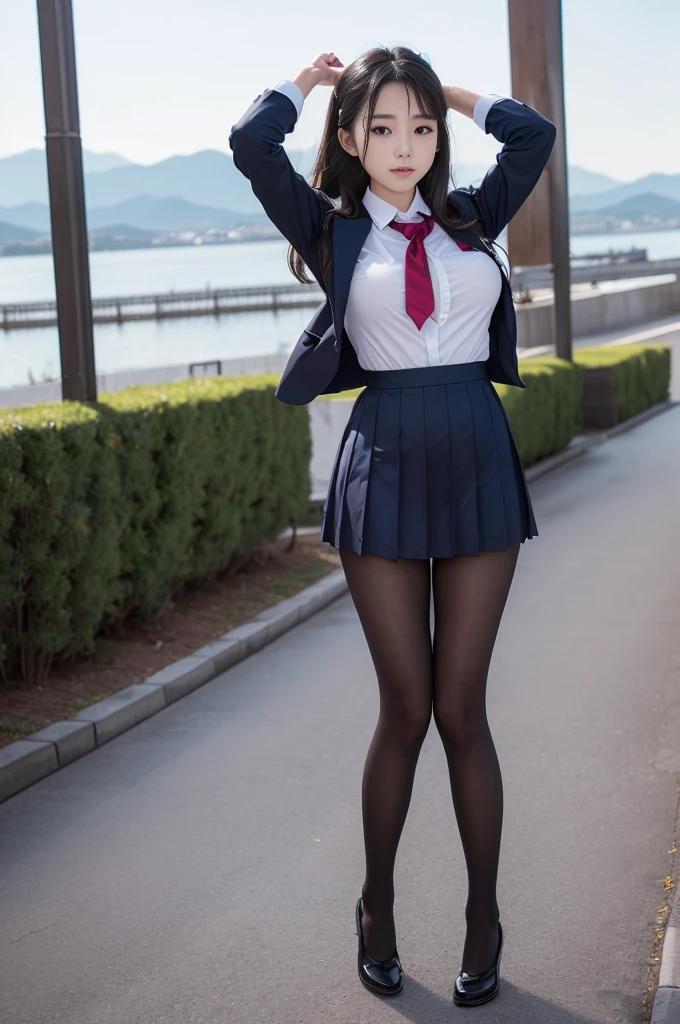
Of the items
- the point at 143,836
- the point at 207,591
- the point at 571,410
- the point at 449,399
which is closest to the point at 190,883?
the point at 143,836

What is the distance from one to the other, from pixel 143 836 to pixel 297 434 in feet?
13.8

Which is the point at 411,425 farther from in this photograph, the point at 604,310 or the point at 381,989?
the point at 604,310

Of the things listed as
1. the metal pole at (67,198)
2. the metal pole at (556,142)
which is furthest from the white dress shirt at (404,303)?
the metal pole at (556,142)

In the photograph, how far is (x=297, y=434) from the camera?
25.8ft

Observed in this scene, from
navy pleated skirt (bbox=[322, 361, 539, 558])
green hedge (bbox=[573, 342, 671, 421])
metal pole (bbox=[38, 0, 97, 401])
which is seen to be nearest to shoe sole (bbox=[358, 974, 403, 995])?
navy pleated skirt (bbox=[322, 361, 539, 558])

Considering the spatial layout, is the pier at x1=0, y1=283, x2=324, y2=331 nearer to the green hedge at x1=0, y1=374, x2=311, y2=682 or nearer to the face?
the green hedge at x1=0, y1=374, x2=311, y2=682

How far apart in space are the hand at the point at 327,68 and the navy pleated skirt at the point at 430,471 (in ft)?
2.43

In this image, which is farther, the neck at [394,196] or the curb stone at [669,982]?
the neck at [394,196]

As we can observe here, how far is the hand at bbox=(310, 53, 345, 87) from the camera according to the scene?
2.96 metres

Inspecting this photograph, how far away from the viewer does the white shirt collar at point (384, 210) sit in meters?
2.85

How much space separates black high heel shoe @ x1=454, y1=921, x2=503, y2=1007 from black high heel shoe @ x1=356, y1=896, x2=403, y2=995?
14 cm

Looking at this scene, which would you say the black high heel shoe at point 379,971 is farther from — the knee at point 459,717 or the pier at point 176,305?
the pier at point 176,305

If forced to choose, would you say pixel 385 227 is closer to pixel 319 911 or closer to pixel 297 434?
pixel 319 911

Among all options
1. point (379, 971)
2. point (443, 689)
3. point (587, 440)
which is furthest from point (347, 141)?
point (587, 440)
